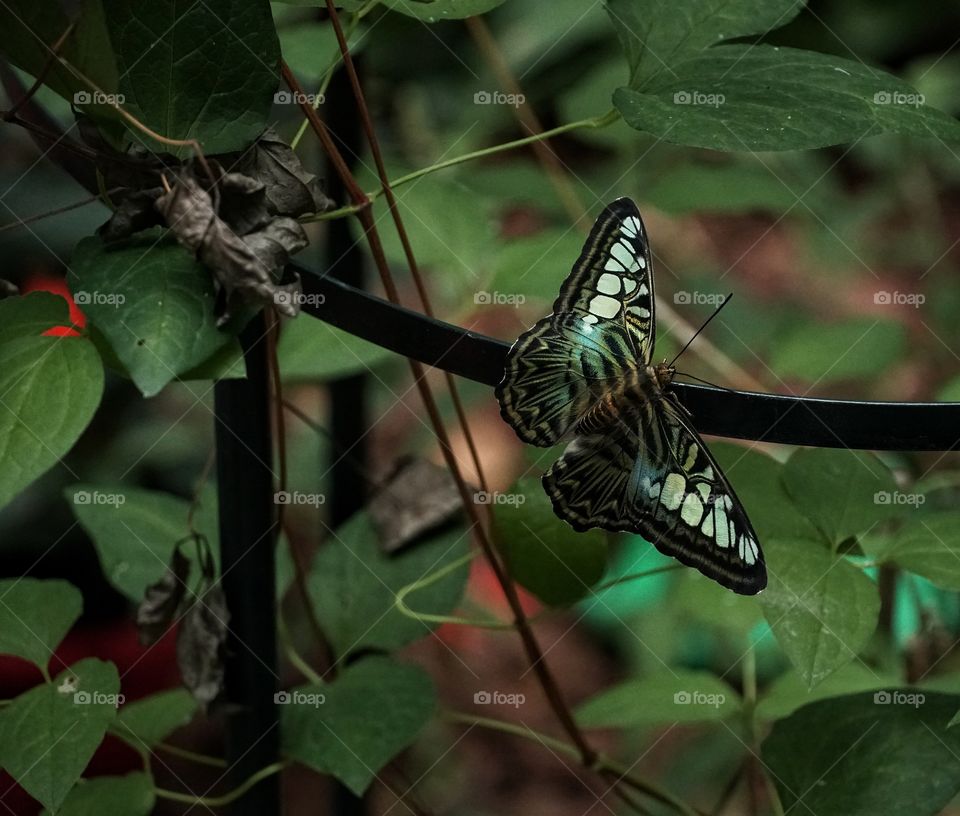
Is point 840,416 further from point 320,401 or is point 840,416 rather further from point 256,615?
point 320,401

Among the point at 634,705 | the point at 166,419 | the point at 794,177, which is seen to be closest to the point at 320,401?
the point at 166,419

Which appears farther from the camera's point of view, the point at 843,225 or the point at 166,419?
the point at 843,225

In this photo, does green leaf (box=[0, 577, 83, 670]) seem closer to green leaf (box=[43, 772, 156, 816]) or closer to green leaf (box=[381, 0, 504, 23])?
green leaf (box=[43, 772, 156, 816])

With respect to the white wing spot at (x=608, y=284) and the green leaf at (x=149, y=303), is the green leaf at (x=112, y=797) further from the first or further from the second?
the white wing spot at (x=608, y=284)

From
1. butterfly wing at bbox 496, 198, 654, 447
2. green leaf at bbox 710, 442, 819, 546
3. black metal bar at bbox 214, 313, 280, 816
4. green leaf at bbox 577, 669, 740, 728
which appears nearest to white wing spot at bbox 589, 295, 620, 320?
butterfly wing at bbox 496, 198, 654, 447

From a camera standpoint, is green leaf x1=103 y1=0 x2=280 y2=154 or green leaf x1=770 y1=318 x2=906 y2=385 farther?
green leaf x1=770 y1=318 x2=906 y2=385

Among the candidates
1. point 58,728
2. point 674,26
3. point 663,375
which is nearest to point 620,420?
point 663,375

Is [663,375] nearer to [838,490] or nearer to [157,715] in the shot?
[838,490]
